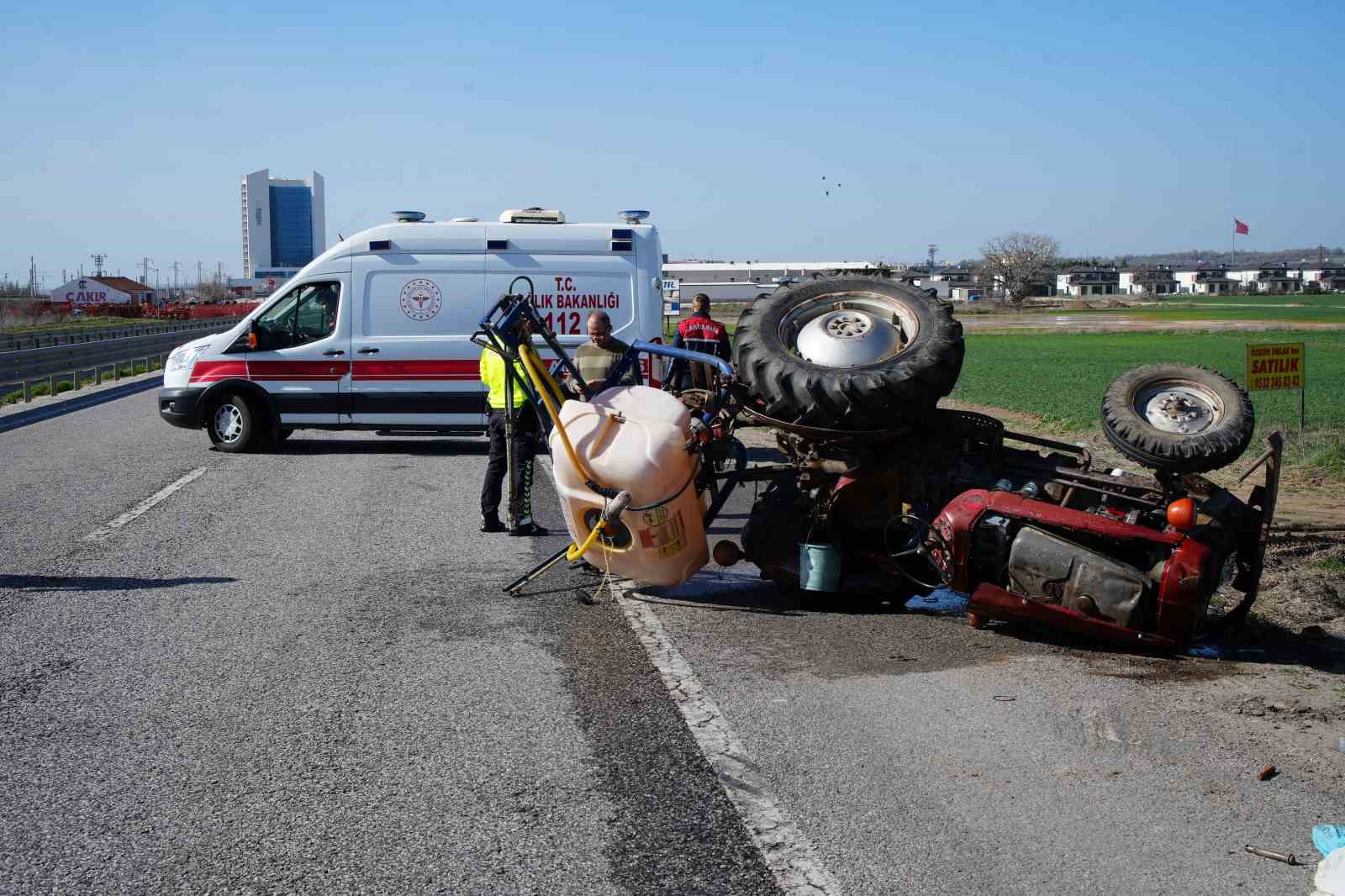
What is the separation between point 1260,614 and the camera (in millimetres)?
7453

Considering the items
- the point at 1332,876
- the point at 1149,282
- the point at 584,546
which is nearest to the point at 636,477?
the point at 584,546

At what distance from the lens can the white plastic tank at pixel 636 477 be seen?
7078 millimetres

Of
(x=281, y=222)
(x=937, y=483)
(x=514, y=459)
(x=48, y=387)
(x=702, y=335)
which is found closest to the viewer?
(x=937, y=483)

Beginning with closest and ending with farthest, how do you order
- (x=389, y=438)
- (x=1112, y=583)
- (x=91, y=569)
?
(x=1112, y=583) → (x=91, y=569) → (x=389, y=438)

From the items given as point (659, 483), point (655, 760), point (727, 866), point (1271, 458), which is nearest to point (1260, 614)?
point (1271, 458)

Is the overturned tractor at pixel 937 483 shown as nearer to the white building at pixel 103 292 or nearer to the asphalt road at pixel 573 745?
the asphalt road at pixel 573 745

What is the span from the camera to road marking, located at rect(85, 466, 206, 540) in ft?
32.0

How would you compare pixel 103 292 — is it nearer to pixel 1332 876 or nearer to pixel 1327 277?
pixel 1332 876

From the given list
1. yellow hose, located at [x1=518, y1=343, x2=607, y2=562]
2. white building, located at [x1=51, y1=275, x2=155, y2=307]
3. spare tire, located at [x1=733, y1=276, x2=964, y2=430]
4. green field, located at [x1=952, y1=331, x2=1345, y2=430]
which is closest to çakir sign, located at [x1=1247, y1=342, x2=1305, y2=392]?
green field, located at [x1=952, y1=331, x2=1345, y2=430]

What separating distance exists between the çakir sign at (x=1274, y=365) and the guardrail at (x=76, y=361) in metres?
18.9

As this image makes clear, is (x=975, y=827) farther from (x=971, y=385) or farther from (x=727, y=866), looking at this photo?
(x=971, y=385)

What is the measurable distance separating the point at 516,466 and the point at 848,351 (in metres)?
3.37

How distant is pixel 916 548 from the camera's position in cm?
712

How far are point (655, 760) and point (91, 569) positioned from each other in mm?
5198
